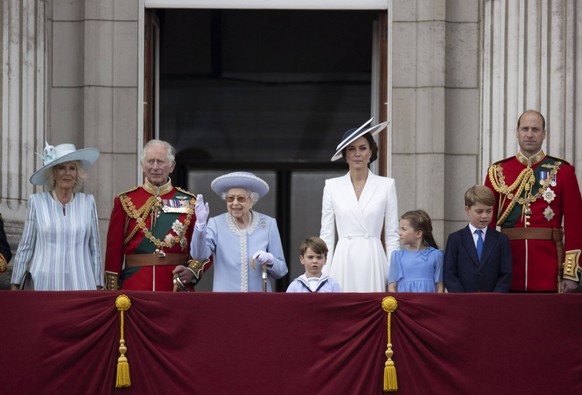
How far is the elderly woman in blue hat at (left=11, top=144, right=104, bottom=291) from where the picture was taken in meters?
11.5

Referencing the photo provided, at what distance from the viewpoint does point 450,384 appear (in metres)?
10.7

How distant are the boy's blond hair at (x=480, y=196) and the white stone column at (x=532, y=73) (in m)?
2.25

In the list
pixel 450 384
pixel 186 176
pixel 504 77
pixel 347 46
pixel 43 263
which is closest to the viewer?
pixel 450 384

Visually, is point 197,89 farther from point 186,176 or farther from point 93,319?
point 93,319

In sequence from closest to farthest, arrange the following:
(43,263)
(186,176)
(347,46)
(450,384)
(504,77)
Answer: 1. (450,384)
2. (43,263)
3. (504,77)
4. (347,46)
5. (186,176)

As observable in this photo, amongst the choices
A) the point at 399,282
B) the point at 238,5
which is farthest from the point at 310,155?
the point at 399,282

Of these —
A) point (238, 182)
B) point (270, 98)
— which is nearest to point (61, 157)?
point (238, 182)

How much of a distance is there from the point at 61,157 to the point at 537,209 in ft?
11.5

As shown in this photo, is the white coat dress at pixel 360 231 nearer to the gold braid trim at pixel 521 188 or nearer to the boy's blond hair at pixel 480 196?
Answer: the boy's blond hair at pixel 480 196

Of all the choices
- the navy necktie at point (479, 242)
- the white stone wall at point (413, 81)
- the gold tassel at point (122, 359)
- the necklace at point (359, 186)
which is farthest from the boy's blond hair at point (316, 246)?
the white stone wall at point (413, 81)

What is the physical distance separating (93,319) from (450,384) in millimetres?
2410

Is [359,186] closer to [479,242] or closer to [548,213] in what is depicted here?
[479,242]

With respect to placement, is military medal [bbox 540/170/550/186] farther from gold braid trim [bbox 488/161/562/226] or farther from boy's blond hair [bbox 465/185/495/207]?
boy's blond hair [bbox 465/185/495/207]

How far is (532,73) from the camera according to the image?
45.4 feet
